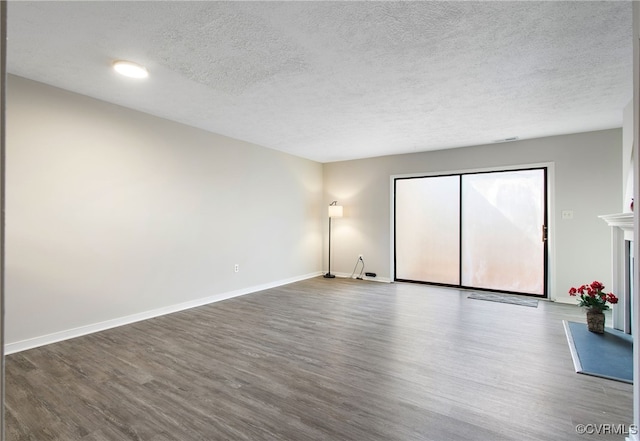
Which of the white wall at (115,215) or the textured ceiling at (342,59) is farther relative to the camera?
the white wall at (115,215)

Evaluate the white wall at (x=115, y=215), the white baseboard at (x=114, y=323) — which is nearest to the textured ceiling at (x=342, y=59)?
the white wall at (x=115, y=215)

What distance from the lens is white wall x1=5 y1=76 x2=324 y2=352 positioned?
9.32 ft

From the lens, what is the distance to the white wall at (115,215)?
284cm

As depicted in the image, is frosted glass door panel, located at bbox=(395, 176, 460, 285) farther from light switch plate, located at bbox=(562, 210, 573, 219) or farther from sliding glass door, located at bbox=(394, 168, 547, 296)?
light switch plate, located at bbox=(562, 210, 573, 219)

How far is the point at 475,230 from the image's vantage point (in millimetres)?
5426

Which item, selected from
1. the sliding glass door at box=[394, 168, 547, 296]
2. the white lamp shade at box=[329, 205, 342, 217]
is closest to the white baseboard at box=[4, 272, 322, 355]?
the white lamp shade at box=[329, 205, 342, 217]

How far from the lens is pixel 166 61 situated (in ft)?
8.29

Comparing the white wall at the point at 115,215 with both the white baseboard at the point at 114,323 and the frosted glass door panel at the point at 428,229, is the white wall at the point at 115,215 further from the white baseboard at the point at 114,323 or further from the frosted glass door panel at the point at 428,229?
the frosted glass door panel at the point at 428,229

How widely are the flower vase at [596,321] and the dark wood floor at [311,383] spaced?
306mm

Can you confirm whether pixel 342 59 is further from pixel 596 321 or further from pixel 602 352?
pixel 596 321

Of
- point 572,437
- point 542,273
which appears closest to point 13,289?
point 572,437

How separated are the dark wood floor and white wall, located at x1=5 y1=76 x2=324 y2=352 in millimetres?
403

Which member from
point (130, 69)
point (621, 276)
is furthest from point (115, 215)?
point (621, 276)

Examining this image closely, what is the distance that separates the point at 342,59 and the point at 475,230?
4.18 meters
